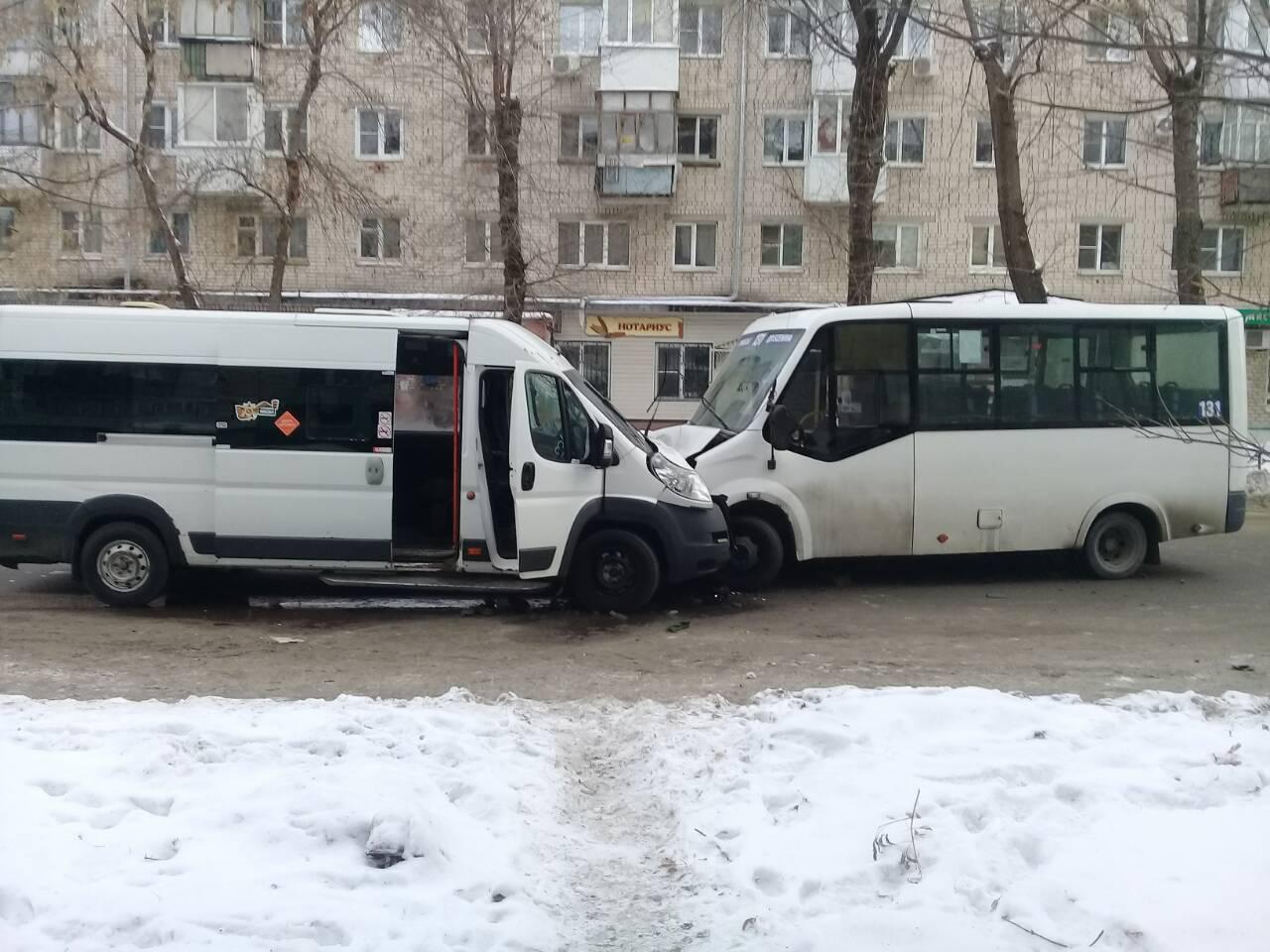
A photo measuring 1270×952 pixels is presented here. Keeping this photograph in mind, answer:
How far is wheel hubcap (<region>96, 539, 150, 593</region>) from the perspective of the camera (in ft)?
32.6

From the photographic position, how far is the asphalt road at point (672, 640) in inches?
309

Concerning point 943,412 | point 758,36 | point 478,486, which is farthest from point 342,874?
point 758,36

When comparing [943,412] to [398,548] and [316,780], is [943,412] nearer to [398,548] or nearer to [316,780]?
[398,548]

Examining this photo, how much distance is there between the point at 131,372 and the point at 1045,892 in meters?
8.43

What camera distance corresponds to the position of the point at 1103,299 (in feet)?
110

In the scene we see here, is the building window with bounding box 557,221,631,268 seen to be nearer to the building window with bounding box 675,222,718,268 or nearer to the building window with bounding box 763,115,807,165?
the building window with bounding box 675,222,718,268

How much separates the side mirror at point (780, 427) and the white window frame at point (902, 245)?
24.2 meters

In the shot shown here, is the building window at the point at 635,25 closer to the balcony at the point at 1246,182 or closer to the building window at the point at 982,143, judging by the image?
the building window at the point at 982,143

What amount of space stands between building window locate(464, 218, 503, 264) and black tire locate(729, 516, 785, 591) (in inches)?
806

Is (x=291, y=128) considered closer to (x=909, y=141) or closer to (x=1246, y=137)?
(x=909, y=141)

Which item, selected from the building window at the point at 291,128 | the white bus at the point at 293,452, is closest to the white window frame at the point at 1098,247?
the building window at the point at 291,128

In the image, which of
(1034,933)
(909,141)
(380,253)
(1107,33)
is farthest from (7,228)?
(1034,933)

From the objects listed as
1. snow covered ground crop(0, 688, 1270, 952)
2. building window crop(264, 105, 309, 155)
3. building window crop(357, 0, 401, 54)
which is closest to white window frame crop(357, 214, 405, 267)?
building window crop(264, 105, 309, 155)

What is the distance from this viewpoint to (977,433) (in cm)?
1145
